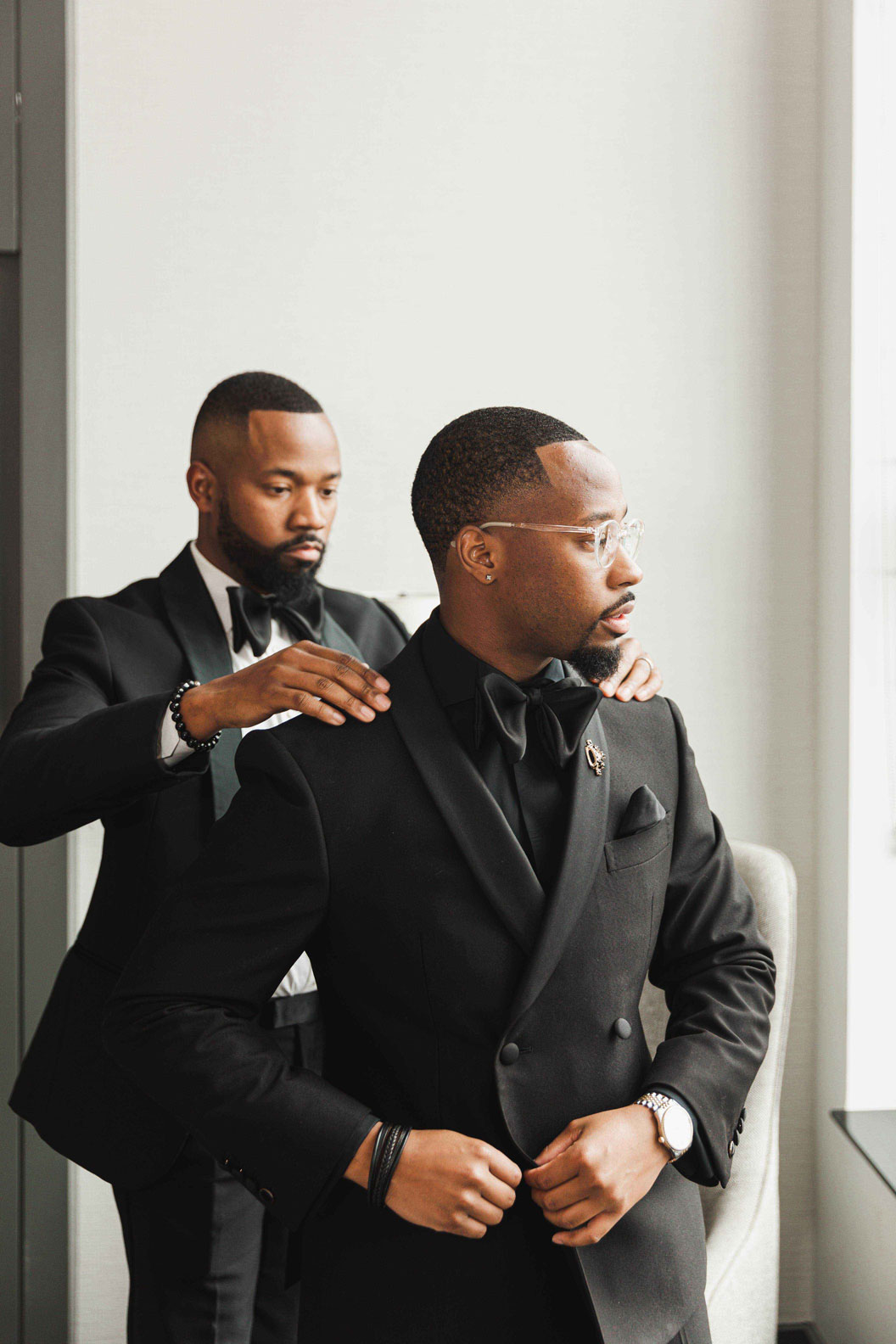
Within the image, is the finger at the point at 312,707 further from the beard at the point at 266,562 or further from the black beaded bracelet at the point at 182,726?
the beard at the point at 266,562

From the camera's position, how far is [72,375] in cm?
242

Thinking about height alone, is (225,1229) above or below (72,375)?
below

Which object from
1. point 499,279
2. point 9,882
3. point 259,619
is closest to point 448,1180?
point 259,619

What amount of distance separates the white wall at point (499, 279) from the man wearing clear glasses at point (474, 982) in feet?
4.48

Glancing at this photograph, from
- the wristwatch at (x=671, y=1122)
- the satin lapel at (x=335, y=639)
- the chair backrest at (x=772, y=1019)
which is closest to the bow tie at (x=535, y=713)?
the wristwatch at (x=671, y=1122)

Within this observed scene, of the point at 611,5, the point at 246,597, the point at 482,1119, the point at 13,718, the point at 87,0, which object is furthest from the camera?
the point at 611,5

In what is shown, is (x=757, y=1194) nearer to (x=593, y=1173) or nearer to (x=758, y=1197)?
(x=758, y=1197)

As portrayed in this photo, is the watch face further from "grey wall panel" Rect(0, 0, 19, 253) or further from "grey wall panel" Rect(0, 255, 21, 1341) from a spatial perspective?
"grey wall panel" Rect(0, 0, 19, 253)

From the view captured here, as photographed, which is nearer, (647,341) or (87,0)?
(87,0)

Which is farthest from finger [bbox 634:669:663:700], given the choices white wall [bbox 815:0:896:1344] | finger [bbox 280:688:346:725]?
white wall [bbox 815:0:896:1344]

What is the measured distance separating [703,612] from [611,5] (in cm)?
135

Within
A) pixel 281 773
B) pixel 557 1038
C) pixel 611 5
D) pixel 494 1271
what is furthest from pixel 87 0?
pixel 494 1271

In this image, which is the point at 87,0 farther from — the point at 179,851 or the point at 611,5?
the point at 179,851

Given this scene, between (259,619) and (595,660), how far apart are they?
758 mm
